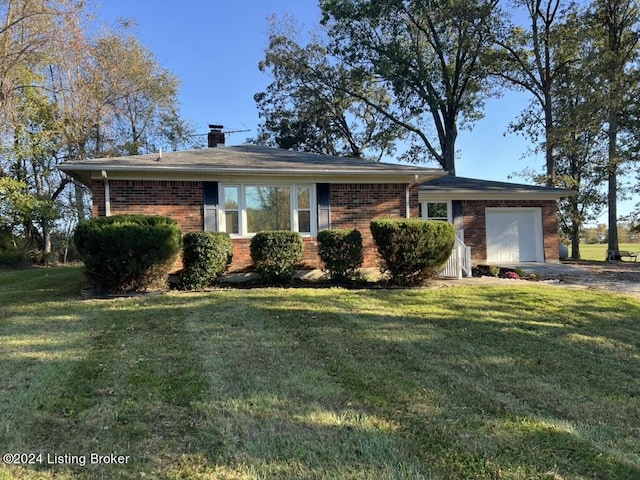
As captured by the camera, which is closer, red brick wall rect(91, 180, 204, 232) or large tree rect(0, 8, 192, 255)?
red brick wall rect(91, 180, 204, 232)

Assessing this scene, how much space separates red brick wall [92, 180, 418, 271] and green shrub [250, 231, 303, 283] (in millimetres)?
1393

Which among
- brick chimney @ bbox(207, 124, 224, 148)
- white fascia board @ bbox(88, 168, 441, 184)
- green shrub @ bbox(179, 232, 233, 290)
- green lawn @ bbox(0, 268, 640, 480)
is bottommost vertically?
green lawn @ bbox(0, 268, 640, 480)

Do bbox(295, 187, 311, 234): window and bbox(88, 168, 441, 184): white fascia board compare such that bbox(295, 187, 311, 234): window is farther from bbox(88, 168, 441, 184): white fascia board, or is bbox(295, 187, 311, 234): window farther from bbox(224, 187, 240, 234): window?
bbox(224, 187, 240, 234): window

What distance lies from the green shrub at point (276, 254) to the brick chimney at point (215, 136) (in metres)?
7.28

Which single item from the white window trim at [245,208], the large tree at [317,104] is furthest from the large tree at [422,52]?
the white window trim at [245,208]

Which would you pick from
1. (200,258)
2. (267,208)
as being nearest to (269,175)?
(267,208)

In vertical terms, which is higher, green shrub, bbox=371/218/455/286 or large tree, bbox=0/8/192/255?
large tree, bbox=0/8/192/255

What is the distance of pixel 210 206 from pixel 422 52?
66.9ft

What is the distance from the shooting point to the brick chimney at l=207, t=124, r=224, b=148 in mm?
15320

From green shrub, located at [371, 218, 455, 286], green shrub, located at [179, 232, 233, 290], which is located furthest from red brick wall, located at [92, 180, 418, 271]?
green shrub, located at [371, 218, 455, 286]

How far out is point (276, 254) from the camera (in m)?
9.23

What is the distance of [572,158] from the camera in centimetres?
2469

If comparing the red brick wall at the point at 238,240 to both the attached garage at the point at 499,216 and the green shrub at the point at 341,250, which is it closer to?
the green shrub at the point at 341,250

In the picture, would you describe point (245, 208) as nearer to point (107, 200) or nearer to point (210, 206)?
point (210, 206)
